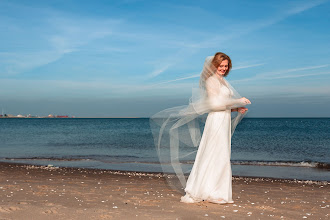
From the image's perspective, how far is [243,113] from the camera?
6684 mm

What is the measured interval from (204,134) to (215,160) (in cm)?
53

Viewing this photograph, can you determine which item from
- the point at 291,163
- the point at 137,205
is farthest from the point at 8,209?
the point at 291,163

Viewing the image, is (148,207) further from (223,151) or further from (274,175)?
(274,175)

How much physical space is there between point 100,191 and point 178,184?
175 centimetres

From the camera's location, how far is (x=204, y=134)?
254 inches

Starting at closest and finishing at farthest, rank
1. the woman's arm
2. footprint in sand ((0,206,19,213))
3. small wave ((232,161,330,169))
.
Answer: footprint in sand ((0,206,19,213)), the woman's arm, small wave ((232,161,330,169))

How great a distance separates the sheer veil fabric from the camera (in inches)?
245

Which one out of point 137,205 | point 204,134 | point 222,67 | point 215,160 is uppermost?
point 222,67

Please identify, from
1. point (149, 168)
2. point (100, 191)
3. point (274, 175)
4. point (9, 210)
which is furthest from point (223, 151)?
point (149, 168)

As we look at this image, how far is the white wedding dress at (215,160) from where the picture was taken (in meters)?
6.20

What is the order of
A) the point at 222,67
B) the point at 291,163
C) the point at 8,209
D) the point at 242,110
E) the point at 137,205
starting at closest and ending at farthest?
1. the point at 8,209
2. the point at 137,205
3. the point at 222,67
4. the point at 242,110
5. the point at 291,163

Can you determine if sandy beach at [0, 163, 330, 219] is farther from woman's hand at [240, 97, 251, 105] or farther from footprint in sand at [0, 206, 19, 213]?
woman's hand at [240, 97, 251, 105]

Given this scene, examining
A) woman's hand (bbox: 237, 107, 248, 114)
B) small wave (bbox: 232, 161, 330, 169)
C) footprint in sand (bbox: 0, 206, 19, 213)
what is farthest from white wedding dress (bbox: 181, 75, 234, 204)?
small wave (bbox: 232, 161, 330, 169)

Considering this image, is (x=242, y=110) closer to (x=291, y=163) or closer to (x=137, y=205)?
(x=137, y=205)
